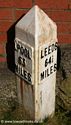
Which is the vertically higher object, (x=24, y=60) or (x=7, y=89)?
(x=24, y=60)

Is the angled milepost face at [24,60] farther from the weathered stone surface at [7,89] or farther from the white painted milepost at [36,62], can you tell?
the weathered stone surface at [7,89]

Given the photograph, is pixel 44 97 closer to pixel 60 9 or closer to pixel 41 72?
pixel 41 72

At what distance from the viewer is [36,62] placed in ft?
8.92

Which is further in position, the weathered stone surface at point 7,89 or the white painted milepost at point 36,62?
the weathered stone surface at point 7,89

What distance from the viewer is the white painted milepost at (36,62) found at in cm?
267

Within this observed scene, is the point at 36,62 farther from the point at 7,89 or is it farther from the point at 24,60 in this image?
the point at 7,89

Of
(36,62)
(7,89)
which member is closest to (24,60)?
(36,62)

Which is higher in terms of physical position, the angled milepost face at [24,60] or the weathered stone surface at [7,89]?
the angled milepost face at [24,60]

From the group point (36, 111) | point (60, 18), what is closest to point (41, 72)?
point (36, 111)

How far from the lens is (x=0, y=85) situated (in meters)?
3.23

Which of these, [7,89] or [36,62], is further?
[7,89]

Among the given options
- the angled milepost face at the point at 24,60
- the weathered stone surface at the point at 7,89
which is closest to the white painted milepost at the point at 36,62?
the angled milepost face at the point at 24,60

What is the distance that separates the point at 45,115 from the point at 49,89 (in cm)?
24

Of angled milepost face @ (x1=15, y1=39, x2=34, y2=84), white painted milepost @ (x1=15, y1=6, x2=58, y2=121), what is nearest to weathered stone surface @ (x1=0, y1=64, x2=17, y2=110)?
white painted milepost @ (x1=15, y1=6, x2=58, y2=121)
